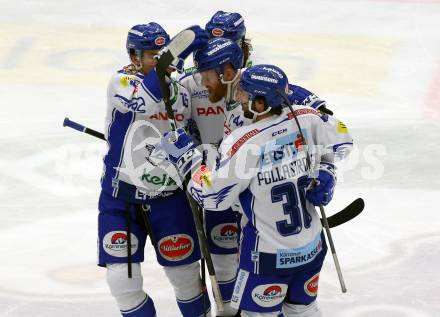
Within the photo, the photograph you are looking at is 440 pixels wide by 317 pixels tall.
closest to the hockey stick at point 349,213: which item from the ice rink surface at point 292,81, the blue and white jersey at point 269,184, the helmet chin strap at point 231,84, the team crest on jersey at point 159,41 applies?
the blue and white jersey at point 269,184

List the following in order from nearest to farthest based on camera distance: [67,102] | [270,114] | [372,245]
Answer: [270,114]
[372,245]
[67,102]

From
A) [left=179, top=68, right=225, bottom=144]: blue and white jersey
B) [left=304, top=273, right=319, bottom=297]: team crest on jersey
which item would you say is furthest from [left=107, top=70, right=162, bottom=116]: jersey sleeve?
[left=304, top=273, right=319, bottom=297]: team crest on jersey

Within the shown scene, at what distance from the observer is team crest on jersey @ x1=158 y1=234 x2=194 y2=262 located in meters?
5.18

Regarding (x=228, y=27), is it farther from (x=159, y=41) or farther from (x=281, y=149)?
(x=281, y=149)

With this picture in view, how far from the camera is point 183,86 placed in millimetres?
5152

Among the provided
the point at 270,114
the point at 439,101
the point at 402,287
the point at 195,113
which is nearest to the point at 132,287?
the point at 195,113

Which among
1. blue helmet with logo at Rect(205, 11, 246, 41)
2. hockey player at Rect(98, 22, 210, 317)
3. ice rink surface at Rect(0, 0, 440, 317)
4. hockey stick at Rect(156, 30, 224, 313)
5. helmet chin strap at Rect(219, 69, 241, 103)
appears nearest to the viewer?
hockey stick at Rect(156, 30, 224, 313)

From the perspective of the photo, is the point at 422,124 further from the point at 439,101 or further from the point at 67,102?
the point at 67,102

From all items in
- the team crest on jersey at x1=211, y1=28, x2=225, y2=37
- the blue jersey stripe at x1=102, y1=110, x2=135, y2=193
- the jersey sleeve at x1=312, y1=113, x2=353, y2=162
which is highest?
the team crest on jersey at x1=211, y1=28, x2=225, y2=37

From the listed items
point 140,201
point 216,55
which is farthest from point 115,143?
point 216,55

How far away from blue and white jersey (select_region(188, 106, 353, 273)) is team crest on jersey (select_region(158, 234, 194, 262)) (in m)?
0.67

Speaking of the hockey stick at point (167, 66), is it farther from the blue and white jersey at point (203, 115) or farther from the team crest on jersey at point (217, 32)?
the team crest on jersey at point (217, 32)

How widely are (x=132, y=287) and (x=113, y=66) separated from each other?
5994 millimetres

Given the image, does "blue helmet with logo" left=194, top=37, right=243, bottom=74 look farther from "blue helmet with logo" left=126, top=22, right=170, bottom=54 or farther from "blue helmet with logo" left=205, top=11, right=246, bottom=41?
"blue helmet with logo" left=205, top=11, right=246, bottom=41
